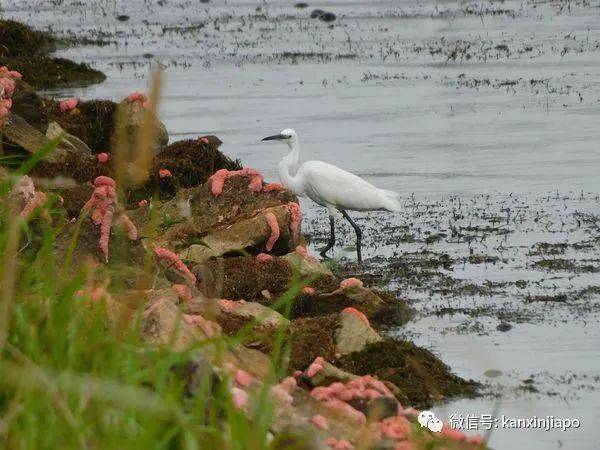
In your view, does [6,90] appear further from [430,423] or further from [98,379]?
[98,379]

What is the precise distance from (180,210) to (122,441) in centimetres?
875

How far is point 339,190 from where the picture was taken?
15625 millimetres

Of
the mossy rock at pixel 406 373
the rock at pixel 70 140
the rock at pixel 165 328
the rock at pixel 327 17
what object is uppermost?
the rock at pixel 327 17

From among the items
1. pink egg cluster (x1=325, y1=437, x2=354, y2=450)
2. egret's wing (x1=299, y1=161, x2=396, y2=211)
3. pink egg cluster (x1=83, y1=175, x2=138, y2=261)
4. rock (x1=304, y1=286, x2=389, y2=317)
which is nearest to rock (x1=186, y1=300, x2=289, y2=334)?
pink egg cluster (x1=83, y1=175, x2=138, y2=261)

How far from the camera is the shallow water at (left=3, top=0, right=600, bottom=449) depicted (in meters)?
10.8

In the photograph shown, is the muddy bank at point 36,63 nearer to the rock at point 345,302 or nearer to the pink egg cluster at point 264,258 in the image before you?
the pink egg cluster at point 264,258

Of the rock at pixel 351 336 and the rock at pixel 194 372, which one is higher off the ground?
the rock at pixel 194 372

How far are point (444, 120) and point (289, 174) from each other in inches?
241

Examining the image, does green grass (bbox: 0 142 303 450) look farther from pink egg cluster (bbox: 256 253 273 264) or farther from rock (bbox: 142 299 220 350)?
pink egg cluster (bbox: 256 253 273 264)

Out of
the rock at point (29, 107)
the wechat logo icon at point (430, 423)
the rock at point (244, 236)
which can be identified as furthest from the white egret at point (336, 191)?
the wechat logo icon at point (430, 423)

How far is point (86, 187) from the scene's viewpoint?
13.7 m

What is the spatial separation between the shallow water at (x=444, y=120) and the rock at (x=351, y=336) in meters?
0.72

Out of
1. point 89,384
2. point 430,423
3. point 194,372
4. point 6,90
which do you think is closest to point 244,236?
point 6,90

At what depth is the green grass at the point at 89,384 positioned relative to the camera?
4555mm
